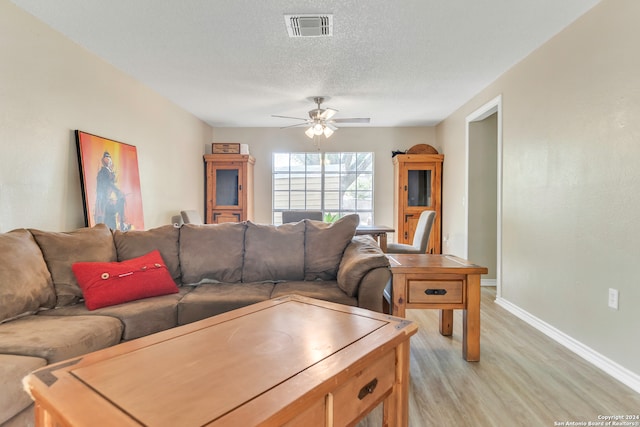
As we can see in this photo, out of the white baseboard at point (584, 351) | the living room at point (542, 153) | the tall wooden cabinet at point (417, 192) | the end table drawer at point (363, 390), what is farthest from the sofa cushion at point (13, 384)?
the tall wooden cabinet at point (417, 192)

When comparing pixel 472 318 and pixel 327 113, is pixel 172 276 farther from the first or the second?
pixel 327 113

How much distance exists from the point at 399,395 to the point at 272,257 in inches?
57.5

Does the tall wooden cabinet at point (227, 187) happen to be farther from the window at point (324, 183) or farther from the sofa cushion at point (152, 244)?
the sofa cushion at point (152, 244)

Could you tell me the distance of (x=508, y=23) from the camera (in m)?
2.27

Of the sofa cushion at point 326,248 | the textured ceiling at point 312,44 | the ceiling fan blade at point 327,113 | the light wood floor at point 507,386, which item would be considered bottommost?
the light wood floor at point 507,386

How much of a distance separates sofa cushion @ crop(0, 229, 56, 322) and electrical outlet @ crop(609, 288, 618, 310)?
3484 mm

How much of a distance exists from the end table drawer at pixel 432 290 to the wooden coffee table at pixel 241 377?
0.80m

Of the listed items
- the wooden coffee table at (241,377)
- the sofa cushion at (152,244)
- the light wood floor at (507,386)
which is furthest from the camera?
the sofa cushion at (152,244)

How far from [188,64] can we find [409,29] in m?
2.09

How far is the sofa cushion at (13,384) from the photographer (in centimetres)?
108

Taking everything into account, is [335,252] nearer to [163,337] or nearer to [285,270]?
[285,270]

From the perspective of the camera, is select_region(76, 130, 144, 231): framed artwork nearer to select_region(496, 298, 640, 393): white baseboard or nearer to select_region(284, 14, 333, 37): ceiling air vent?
select_region(284, 14, 333, 37): ceiling air vent

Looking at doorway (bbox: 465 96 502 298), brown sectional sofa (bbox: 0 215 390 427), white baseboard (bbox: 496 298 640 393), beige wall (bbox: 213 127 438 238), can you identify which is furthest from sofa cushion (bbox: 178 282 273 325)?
beige wall (bbox: 213 127 438 238)

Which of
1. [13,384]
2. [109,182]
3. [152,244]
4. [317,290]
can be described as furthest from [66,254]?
[317,290]
